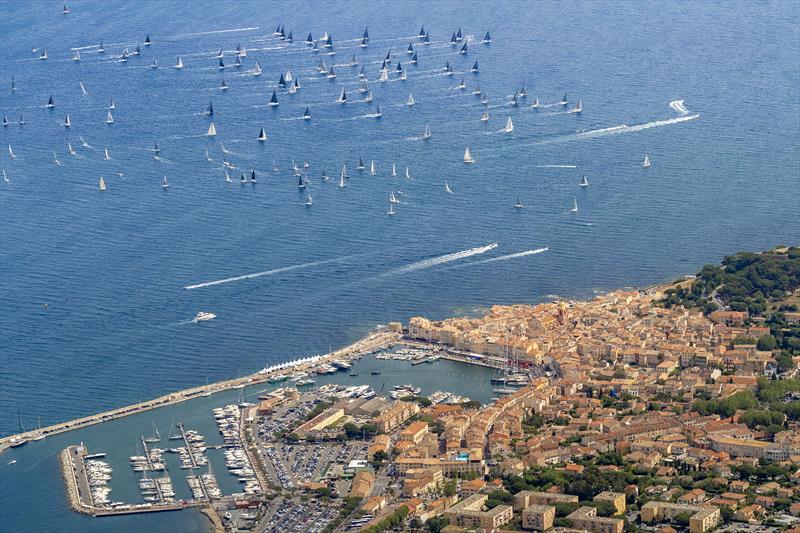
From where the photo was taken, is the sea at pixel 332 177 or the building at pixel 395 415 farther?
the sea at pixel 332 177

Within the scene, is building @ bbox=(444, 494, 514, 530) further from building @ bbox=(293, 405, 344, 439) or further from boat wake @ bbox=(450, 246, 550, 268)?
boat wake @ bbox=(450, 246, 550, 268)

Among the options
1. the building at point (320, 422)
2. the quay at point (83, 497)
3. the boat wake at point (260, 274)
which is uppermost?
the boat wake at point (260, 274)

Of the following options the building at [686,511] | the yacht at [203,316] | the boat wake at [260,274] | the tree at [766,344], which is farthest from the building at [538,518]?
the boat wake at [260,274]

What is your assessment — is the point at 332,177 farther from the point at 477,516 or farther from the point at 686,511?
the point at 686,511

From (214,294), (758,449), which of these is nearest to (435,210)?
(214,294)

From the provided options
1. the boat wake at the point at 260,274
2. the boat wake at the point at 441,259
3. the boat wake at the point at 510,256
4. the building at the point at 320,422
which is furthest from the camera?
the boat wake at the point at 510,256

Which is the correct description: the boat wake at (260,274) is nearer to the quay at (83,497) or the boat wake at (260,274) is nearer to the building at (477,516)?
the quay at (83,497)

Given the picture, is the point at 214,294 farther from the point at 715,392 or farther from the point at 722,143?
the point at 722,143
